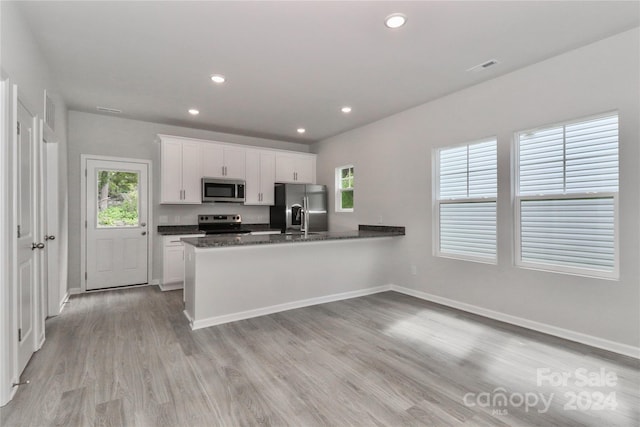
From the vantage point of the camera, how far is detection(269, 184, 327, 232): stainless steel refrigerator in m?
5.78

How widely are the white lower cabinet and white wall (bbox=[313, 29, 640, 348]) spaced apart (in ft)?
10.1

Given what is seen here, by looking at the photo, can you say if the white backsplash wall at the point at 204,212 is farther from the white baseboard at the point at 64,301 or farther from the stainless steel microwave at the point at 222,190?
the white baseboard at the point at 64,301

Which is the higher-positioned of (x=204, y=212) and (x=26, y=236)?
(x=204, y=212)

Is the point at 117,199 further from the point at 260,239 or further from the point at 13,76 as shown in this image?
the point at 13,76

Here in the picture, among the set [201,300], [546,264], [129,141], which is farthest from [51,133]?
[546,264]

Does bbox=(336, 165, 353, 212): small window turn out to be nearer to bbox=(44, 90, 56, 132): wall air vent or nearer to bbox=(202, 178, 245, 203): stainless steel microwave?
bbox=(202, 178, 245, 203): stainless steel microwave

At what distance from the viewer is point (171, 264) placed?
4.88 metres

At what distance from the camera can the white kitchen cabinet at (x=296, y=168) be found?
613 centimetres

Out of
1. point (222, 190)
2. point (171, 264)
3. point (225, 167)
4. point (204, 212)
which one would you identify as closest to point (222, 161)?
point (225, 167)

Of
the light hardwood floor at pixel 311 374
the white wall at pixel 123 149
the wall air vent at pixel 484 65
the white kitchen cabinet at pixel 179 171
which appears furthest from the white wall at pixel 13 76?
the wall air vent at pixel 484 65

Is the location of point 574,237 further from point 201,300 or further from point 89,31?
point 89,31

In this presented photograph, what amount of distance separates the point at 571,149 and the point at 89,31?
4424 millimetres

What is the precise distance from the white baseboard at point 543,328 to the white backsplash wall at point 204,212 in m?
3.40

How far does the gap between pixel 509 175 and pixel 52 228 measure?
519 cm
